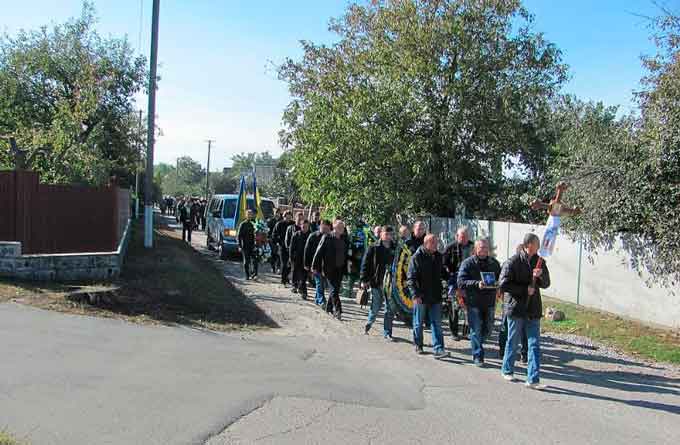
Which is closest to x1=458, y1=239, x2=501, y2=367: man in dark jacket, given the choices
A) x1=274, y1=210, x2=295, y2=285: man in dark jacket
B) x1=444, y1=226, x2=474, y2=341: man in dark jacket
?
x1=444, y1=226, x2=474, y2=341: man in dark jacket

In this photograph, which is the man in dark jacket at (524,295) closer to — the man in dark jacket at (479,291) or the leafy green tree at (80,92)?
the man in dark jacket at (479,291)

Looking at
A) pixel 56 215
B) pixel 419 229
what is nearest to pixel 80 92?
pixel 56 215

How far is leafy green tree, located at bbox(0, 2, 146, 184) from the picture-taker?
1825 cm

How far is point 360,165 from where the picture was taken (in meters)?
19.6

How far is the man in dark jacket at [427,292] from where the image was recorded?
797cm

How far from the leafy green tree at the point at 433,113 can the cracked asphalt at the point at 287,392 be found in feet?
35.7

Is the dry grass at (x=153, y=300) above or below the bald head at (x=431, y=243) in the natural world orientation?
below

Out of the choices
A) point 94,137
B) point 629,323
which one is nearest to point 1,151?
point 94,137

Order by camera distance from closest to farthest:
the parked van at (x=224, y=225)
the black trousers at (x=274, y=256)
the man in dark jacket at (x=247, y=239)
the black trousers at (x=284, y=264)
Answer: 1. the black trousers at (x=284, y=264)
2. the man in dark jacket at (x=247, y=239)
3. the black trousers at (x=274, y=256)
4. the parked van at (x=224, y=225)

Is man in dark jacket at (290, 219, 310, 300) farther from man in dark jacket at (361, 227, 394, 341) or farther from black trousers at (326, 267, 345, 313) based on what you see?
man in dark jacket at (361, 227, 394, 341)

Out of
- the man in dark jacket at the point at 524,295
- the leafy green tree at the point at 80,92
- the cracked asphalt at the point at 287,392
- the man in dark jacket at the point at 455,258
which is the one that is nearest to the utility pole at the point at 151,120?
the leafy green tree at the point at 80,92

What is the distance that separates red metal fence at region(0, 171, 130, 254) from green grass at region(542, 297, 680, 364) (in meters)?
9.19

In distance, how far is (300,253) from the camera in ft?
41.3

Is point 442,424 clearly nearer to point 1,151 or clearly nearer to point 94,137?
point 1,151
